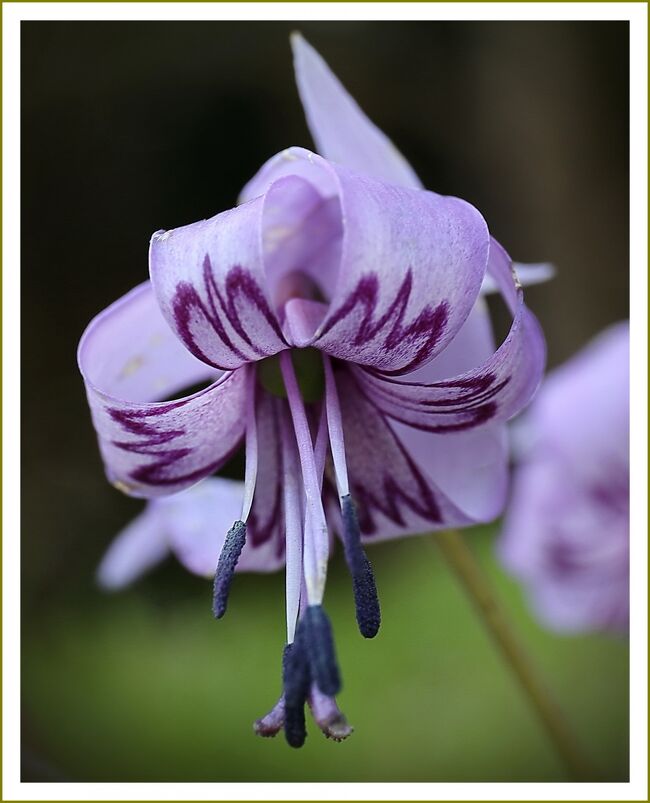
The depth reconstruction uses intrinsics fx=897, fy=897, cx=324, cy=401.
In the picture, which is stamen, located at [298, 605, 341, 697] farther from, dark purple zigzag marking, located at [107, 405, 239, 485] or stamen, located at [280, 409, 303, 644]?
dark purple zigzag marking, located at [107, 405, 239, 485]

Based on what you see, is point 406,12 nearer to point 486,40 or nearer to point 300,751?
point 300,751

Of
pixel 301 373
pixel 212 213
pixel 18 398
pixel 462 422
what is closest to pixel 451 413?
pixel 462 422

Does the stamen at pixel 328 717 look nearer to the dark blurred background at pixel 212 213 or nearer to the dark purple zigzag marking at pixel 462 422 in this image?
the dark purple zigzag marking at pixel 462 422


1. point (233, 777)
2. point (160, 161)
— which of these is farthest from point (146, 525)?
point (160, 161)

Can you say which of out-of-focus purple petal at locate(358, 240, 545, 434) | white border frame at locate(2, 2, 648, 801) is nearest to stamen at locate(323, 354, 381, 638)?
out-of-focus purple petal at locate(358, 240, 545, 434)

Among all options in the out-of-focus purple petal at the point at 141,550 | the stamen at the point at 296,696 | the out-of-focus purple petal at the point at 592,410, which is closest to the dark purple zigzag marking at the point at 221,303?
the stamen at the point at 296,696
